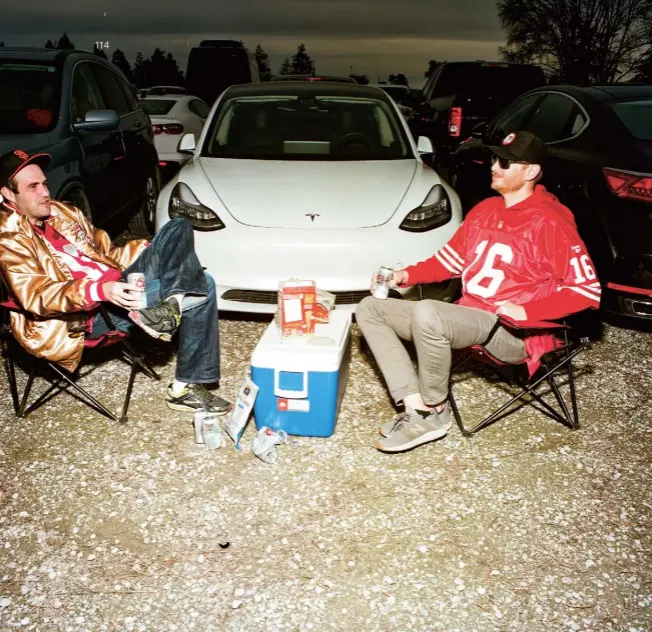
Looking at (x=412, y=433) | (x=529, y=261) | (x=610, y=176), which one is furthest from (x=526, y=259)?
(x=610, y=176)

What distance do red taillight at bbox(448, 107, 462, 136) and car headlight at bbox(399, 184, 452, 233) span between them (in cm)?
637

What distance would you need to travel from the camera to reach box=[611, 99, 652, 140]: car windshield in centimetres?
457

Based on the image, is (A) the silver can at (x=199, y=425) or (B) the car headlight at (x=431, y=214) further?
(B) the car headlight at (x=431, y=214)

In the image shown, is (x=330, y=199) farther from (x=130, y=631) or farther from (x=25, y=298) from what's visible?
(x=130, y=631)

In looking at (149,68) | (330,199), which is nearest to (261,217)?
(330,199)

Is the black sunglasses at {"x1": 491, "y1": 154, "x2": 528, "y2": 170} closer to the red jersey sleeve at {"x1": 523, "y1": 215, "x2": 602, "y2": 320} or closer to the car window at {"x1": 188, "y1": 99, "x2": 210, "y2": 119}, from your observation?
the red jersey sleeve at {"x1": 523, "y1": 215, "x2": 602, "y2": 320}

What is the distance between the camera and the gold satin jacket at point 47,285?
3100 millimetres

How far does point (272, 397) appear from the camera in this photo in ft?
10.9

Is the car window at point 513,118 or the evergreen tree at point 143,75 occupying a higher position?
the car window at point 513,118

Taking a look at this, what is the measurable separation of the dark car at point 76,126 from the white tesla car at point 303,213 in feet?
2.35

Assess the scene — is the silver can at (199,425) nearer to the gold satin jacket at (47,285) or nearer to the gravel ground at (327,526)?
the gravel ground at (327,526)

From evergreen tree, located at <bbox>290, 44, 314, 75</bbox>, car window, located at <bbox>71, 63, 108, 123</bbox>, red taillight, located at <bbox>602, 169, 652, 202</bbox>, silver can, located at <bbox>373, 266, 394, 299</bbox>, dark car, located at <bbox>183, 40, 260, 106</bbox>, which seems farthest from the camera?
evergreen tree, located at <bbox>290, 44, 314, 75</bbox>

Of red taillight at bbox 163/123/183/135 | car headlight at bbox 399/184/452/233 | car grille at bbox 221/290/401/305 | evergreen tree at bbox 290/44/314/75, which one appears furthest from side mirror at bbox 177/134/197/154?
evergreen tree at bbox 290/44/314/75

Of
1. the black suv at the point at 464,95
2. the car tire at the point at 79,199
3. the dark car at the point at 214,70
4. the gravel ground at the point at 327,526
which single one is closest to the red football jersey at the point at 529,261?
the gravel ground at the point at 327,526
